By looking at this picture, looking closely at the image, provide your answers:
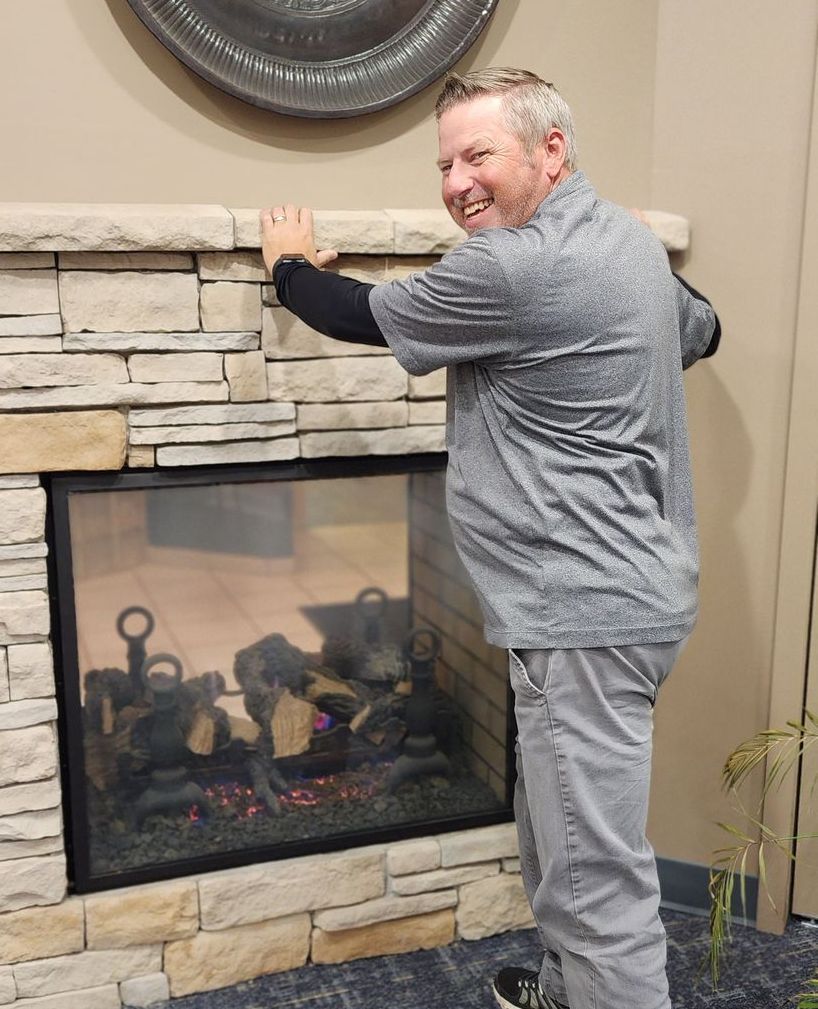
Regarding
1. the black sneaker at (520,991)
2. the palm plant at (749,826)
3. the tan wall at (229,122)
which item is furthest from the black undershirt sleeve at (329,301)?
the black sneaker at (520,991)

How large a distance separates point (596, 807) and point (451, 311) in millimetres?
760

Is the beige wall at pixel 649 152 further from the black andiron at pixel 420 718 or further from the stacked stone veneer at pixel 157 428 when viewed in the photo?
the black andiron at pixel 420 718

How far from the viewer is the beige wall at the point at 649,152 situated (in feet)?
6.15

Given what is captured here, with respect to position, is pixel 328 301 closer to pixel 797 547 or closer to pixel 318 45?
pixel 318 45

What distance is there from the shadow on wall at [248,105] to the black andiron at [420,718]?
976mm

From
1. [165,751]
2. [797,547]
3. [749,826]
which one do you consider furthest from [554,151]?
[749,826]

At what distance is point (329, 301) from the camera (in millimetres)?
1719

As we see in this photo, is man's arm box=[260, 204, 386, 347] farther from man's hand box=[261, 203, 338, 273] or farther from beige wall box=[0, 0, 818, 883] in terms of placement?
beige wall box=[0, 0, 818, 883]

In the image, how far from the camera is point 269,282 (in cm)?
196

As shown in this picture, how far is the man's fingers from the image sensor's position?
1896mm

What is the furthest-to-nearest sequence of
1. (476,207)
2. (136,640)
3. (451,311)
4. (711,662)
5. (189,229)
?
(711,662) → (136,640) → (189,229) → (476,207) → (451,311)

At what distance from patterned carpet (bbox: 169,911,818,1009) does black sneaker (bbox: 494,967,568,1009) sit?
0.09 metres

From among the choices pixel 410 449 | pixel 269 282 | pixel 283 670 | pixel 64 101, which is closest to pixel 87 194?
pixel 64 101

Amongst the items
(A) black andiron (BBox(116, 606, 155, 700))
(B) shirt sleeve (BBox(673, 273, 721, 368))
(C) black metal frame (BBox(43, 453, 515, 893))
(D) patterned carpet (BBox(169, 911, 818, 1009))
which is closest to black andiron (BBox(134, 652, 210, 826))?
(A) black andiron (BBox(116, 606, 155, 700))
